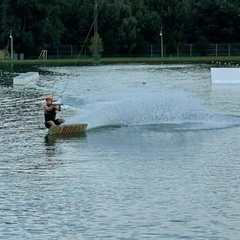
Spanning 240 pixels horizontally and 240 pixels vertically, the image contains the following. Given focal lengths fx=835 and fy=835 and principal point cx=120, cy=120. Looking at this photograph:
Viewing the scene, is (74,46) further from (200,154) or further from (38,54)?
(200,154)

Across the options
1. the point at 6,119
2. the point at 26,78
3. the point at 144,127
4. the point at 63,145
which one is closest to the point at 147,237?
the point at 63,145

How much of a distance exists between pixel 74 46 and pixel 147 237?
9383 centimetres

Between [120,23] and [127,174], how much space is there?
85.2 m

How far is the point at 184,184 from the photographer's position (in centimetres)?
1580

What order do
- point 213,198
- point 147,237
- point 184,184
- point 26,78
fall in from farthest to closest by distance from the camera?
1. point 26,78
2. point 184,184
3. point 213,198
4. point 147,237

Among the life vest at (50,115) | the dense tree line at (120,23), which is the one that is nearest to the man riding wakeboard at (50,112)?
the life vest at (50,115)

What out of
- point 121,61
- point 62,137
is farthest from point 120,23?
point 62,137

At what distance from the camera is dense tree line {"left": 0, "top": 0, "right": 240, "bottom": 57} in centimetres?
10006

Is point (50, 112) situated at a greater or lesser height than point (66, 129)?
greater

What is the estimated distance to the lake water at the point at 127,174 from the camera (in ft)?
41.4

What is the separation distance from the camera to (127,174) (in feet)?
55.7

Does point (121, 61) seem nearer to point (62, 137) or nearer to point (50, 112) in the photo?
point (50, 112)

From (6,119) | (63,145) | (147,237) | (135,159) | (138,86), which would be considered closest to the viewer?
(147,237)

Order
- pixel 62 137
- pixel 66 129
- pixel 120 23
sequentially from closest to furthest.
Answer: pixel 62 137, pixel 66 129, pixel 120 23
